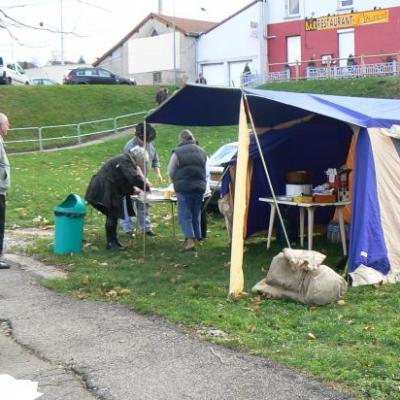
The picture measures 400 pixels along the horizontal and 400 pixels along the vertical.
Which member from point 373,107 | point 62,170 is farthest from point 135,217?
point 62,170

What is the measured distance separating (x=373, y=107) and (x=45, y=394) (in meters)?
5.65

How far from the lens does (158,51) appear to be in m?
50.1

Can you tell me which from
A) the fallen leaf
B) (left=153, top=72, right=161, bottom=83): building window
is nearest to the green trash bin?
the fallen leaf

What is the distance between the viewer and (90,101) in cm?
3269

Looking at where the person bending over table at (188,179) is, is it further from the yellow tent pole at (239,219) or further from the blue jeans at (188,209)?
the yellow tent pole at (239,219)

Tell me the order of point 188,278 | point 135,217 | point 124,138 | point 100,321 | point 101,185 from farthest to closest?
point 124,138 < point 135,217 < point 101,185 < point 188,278 < point 100,321

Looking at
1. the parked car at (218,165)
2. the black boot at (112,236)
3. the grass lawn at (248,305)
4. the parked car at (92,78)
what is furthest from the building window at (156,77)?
the black boot at (112,236)

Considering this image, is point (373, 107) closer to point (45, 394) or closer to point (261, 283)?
point (261, 283)

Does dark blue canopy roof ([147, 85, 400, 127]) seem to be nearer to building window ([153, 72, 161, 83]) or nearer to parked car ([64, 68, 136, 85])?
parked car ([64, 68, 136, 85])

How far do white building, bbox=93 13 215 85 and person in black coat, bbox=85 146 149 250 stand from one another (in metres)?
35.7

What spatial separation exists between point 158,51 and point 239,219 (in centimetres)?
4429

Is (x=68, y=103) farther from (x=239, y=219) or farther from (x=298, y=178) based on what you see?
(x=239, y=219)

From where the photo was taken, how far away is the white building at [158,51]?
4681cm

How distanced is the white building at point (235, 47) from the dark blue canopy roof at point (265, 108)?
99.9 ft
